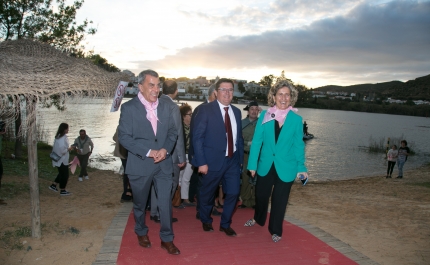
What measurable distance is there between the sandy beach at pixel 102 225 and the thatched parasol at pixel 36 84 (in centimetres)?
47

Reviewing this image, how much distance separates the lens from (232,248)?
4.33 meters

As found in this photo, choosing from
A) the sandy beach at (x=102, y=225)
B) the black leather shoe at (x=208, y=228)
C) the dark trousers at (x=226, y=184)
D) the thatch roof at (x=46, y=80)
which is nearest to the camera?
the thatch roof at (x=46, y=80)

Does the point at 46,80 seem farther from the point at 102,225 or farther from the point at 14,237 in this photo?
the point at 102,225

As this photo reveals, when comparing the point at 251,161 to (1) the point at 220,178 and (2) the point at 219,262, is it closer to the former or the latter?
(1) the point at 220,178

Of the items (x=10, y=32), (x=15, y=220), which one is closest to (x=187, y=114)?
(x=15, y=220)

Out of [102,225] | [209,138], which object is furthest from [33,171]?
[209,138]

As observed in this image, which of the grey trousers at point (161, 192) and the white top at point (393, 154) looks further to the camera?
the white top at point (393, 154)

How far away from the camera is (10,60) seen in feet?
14.2

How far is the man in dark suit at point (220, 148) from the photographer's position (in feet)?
15.1

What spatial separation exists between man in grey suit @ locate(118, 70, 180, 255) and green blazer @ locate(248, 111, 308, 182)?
1239 millimetres

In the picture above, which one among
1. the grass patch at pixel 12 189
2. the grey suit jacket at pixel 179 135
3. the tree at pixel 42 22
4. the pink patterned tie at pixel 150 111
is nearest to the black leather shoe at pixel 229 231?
the grey suit jacket at pixel 179 135

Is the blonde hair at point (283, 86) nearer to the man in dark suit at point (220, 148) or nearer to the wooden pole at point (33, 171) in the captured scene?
the man in dark suit at point (220, 148)

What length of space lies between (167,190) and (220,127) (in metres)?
1.13

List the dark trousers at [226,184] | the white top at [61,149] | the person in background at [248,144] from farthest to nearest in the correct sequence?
the white top at [61,149] → the person in background at [248,144] → the dark trousers at [226,184]
